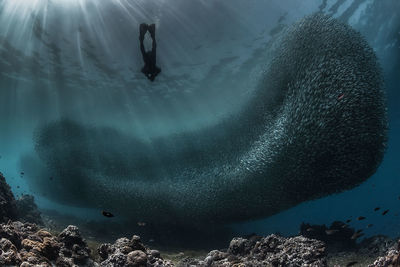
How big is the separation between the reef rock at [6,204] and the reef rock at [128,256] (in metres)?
5.65

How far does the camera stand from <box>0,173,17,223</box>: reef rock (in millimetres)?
10148

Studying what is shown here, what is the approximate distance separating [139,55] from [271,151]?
40.6 feet

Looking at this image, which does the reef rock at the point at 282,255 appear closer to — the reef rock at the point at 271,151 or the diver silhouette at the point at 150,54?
the reef rock at the point at 271,151

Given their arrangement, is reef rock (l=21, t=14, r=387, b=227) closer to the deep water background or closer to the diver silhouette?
the deep water background

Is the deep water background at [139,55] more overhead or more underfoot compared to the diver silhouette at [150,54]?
more overhead

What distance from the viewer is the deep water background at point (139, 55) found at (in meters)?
16.0

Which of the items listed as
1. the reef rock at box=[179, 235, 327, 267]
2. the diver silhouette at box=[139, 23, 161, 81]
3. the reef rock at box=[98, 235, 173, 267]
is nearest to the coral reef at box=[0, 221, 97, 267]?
the reef rock at box=[98, 235, 173, 267]

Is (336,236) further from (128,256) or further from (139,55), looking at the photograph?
(139,55)

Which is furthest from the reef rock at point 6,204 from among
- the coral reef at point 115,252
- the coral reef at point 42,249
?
the coral reef at point 42,249

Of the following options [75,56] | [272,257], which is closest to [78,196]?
[75,56]

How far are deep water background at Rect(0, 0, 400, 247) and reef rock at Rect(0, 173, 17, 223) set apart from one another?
1047 cm

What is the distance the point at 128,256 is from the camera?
240 inches

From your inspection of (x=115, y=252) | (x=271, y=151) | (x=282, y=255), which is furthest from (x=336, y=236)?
(x=115, y=252)

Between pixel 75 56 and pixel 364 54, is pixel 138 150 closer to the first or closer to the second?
pixel 75 56
